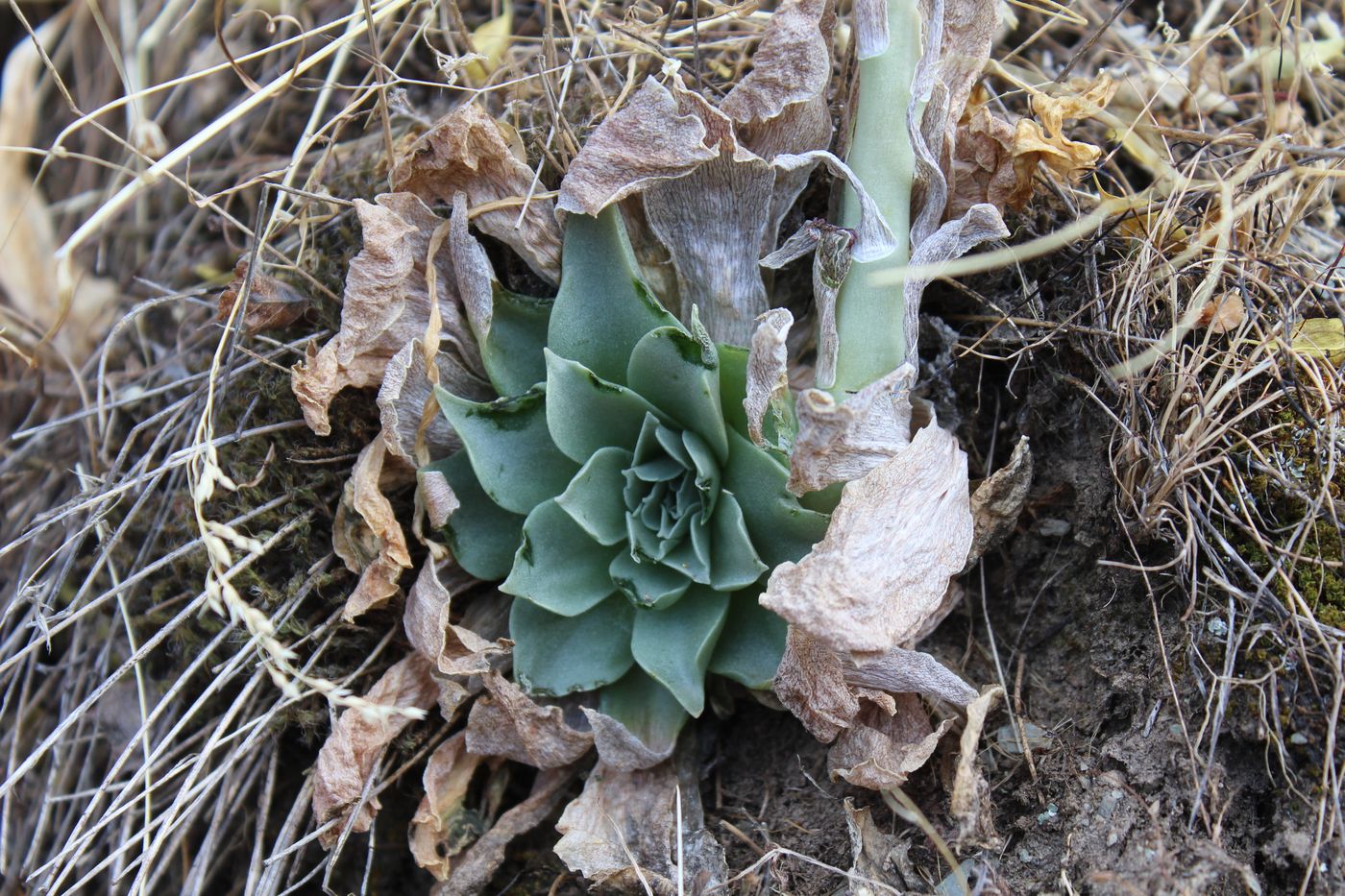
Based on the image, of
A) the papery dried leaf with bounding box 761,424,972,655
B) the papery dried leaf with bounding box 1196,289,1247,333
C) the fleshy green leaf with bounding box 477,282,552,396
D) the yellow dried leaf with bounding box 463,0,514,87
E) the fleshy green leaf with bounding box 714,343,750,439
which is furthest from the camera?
the yellow dried leaf with bounding box 463,0,514,87

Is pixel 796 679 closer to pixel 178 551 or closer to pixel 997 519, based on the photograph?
pixel 997 519

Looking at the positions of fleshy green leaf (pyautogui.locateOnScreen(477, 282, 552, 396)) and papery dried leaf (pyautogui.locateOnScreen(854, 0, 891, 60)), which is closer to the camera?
papery dried leaf (pyautogui.locateOnScreen(854, 0, 891, 60))

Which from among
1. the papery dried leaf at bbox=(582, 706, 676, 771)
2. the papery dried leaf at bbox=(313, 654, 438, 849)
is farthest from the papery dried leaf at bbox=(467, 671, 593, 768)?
the papery dried leaf at bbox=(313, 654, 438, 849)

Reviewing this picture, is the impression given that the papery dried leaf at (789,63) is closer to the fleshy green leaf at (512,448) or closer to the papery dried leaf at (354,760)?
the fleshy green leaf at (512,448)

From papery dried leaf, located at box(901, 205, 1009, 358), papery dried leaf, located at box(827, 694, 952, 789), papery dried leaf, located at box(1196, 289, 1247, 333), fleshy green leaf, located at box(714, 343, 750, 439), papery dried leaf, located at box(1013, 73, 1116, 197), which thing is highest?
papery dried leaf, located at box(1013, 73, 1116, 197)

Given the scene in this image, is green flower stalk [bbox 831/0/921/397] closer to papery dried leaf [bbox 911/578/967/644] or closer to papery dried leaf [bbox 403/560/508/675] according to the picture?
papery dried leaf [bbox 911/578/967/644]

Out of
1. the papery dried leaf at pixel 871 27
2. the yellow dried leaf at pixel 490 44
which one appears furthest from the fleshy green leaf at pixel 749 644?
the yellow dried leaf at pixel 490 44

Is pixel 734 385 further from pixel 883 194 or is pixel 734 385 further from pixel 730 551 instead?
pixel 883 194
